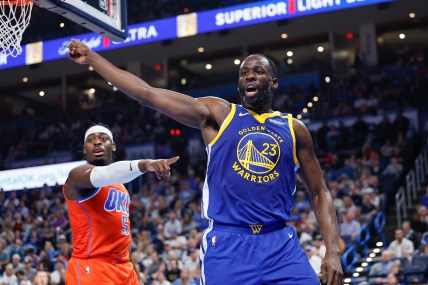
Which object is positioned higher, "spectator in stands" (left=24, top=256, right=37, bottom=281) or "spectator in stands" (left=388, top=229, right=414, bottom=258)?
"spectator in stands" (left=388, top=229, right=414, bottom=258)

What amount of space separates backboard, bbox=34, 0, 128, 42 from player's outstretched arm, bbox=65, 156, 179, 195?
2.06 m

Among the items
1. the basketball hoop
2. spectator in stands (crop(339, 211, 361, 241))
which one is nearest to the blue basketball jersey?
the basketball hoop

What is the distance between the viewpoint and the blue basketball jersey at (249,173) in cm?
384

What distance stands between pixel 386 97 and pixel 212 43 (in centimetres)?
708

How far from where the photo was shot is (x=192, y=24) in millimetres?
18484

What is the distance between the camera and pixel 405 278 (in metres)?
10.1

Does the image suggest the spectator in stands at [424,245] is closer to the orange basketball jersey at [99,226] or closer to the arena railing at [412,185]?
the arena railing at [412,185]

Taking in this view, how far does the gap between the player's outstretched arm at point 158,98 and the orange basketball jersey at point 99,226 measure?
187 centimetres

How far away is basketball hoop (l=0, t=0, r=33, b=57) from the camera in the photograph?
7527 millimetres

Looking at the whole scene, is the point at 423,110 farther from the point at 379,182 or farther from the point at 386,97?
the point at 379,182

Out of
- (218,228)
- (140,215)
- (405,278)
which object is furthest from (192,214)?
(218,228)

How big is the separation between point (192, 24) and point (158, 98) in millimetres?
14883

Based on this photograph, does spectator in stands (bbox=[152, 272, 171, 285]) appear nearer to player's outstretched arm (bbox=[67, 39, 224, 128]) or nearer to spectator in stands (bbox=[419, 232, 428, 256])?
spectator in stands (bbox=[419, 232, 428, 256])

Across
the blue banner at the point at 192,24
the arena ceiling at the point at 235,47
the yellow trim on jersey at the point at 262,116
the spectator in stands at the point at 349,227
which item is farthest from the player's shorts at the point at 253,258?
the arena ceiling at the point at 235,47
